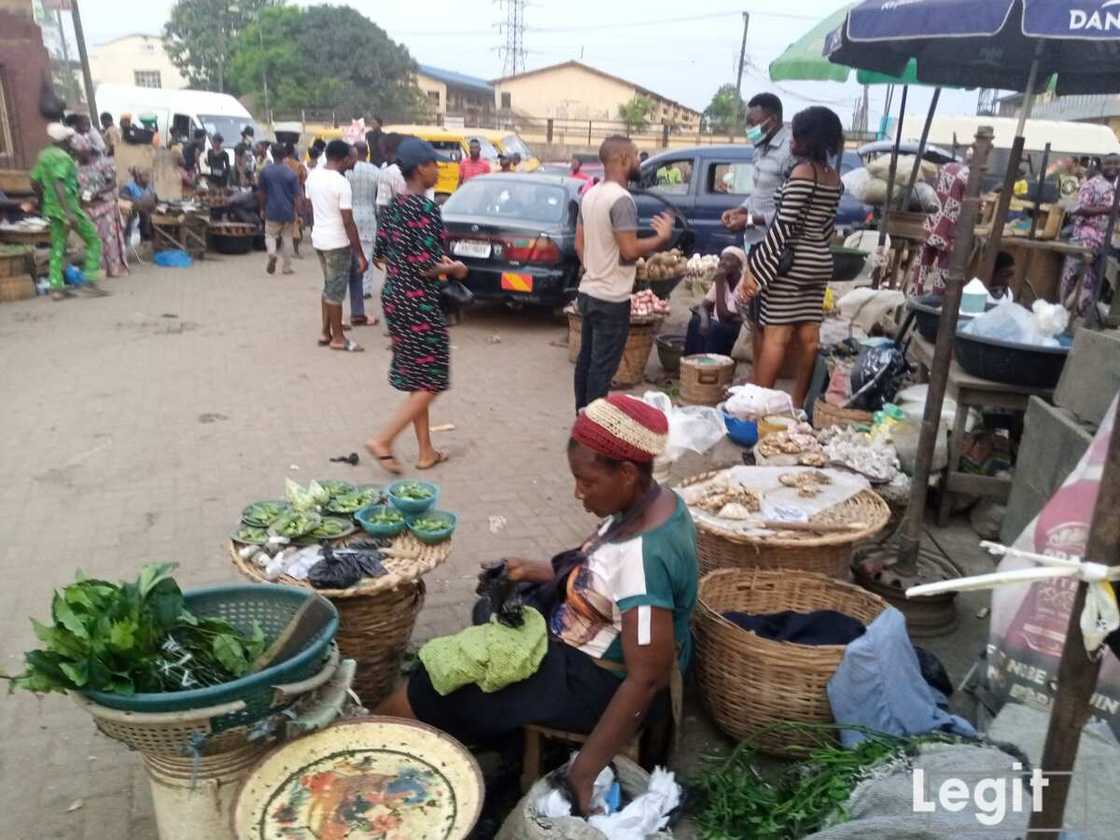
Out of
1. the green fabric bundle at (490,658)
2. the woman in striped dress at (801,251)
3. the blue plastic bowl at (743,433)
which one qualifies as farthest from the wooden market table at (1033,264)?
the green fabric bundle at (490,658)

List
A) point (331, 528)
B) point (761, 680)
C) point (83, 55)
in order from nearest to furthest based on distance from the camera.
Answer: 1. point (761, 680)
2. point (331, 528)
3. point (83, 55)

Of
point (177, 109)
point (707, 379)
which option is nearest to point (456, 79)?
point (177, 109)

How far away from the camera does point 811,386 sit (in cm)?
596

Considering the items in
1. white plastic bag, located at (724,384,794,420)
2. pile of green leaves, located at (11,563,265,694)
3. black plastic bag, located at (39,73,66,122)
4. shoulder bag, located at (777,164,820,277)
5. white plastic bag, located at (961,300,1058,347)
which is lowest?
white plastic bag, located at (724,384,794,420)

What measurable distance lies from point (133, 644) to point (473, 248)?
7.22 m

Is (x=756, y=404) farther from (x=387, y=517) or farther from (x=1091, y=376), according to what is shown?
(x=387, y=517)

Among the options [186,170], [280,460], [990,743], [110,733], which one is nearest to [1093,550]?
[990,743]

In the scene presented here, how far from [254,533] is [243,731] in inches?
43.7

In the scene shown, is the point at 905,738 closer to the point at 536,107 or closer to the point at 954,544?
the point at 954,544

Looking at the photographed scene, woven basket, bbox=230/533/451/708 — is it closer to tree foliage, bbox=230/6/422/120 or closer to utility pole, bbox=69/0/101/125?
utility pole, bbox=69/0/101/125

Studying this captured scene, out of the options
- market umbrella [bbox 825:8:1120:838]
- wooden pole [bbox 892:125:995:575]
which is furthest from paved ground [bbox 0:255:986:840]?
market umbrella [bbox 825:8:1120:838]

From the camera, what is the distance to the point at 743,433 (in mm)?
4770

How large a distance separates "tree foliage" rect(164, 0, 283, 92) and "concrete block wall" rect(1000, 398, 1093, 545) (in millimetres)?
55668

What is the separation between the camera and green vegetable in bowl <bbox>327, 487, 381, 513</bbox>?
3379 mm
